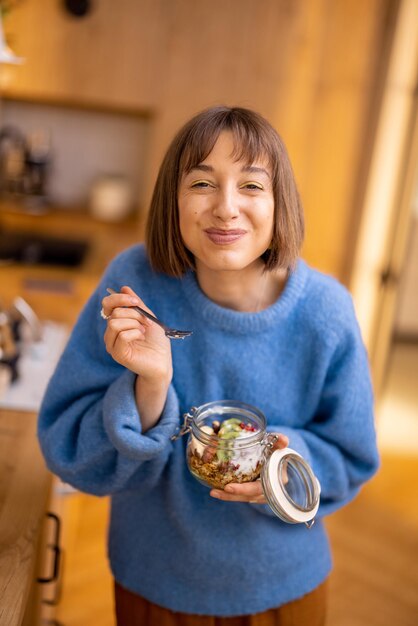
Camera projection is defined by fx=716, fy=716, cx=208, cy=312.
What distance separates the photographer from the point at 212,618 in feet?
3.67

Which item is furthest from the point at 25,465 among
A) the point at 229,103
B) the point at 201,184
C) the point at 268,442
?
the point at 229,103

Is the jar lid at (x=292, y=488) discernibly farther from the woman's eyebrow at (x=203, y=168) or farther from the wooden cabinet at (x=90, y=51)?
the wooden cabinet at (x=90, y=51)

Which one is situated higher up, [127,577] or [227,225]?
[227,225]

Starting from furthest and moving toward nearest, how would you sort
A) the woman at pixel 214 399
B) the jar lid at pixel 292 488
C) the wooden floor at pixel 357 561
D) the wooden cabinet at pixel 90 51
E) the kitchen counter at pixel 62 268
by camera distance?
the wooden cabinet at pixel 90 51
the kitchen counter at pixel 62 268
the wooden floor at pixel 357 561
the woman at pixel 214 399
the jar lid at pixel 292 488

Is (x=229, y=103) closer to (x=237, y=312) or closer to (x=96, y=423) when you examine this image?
(x=237, y=312)

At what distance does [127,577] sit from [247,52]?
8.16 feet

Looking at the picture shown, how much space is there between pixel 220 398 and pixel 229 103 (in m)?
2.31

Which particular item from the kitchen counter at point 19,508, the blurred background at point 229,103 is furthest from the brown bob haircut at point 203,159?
the blurred background at point 229,103

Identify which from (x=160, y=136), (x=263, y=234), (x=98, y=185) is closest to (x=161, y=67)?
(x=160, y=136)

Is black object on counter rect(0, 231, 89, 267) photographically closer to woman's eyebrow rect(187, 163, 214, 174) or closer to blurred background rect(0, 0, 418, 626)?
blurred background rect(0, 0, 418, 626)

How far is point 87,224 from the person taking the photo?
3379mm

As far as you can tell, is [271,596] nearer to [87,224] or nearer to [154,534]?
[154,534]

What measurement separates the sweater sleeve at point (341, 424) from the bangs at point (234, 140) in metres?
0.30

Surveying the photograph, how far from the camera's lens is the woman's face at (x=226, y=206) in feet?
3.09
